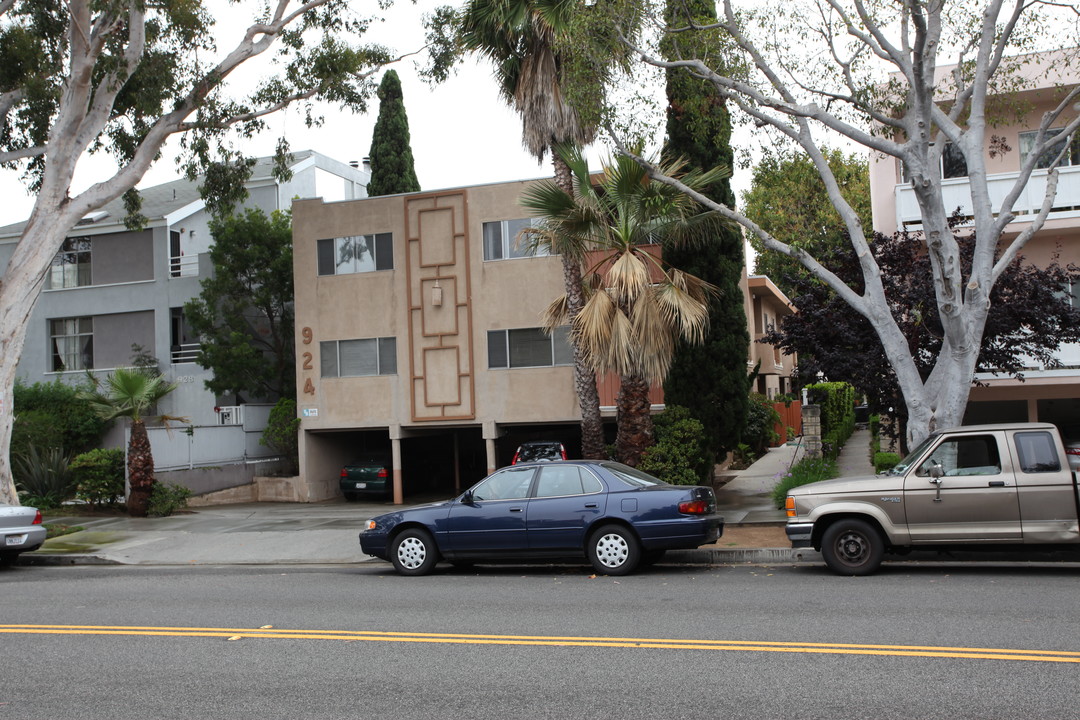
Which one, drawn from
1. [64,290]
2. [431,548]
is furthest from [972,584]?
[64,290]

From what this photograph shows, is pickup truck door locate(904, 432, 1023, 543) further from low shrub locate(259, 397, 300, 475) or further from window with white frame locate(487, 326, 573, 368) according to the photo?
low shrub locate(259, 397, 300, 475)

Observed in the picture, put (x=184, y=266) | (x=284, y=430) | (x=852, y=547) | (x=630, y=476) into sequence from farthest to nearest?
(x=184, y=266) → (x=284, y=430) → (x=630, y=476) → (x=852, y=547)

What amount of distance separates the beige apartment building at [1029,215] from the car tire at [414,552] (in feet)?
35.5

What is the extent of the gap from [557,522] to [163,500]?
1240cm

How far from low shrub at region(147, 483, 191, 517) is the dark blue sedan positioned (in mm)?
10036

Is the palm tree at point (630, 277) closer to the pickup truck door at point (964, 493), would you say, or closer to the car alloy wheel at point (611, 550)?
the car alloy wheel at point (611, 550)

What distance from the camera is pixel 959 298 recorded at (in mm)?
12484

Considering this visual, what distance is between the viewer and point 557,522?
11969 millimetres

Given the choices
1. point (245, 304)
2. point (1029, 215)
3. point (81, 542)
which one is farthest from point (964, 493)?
point (245, 304)

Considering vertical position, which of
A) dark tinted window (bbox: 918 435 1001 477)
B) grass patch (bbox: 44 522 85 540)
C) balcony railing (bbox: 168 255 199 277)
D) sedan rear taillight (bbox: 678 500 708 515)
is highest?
balcony railing (bbox: 168 255 199 277)

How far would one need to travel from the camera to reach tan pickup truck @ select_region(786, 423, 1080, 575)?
10430 mm

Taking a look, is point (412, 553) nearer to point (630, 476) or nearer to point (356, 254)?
point (630, 476)

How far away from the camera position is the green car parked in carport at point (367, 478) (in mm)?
24375

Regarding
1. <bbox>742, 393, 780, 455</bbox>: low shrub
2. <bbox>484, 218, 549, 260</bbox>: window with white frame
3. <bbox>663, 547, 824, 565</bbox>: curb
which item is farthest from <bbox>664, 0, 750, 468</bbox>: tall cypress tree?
<bbox>742, 393, 780, 455</bbox>: low shrub
